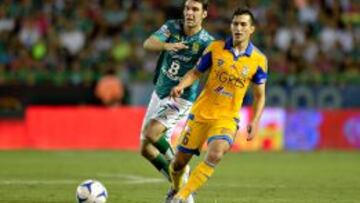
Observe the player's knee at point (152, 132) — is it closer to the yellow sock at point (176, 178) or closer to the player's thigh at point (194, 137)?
the yellow sock at point (176, 178)

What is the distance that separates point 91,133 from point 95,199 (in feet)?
40.6

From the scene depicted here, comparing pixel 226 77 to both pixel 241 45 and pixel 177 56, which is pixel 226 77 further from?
pixel 177 56

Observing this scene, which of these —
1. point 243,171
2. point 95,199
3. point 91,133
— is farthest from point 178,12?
point 95,199

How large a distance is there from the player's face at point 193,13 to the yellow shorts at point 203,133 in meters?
1.39

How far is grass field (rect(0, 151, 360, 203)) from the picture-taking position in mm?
11805

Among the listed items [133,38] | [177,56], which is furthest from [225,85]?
[133,38]

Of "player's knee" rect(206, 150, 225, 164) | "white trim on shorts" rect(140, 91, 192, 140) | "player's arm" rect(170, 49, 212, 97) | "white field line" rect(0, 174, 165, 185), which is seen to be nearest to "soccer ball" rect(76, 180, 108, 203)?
"player's knee" rect(206, 150, 225, 164)

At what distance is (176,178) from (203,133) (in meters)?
0.85

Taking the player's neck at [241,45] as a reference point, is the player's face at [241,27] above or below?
above

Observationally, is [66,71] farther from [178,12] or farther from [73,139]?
[178,12]

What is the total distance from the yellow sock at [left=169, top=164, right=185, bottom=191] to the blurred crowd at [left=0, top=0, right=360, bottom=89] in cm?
1233

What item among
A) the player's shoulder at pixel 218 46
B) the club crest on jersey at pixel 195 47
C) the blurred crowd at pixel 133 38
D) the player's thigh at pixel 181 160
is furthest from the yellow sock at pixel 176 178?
the blurred crowd at pixel 133 38

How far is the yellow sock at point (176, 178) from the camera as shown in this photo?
10578mm

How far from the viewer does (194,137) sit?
10.1 metres
